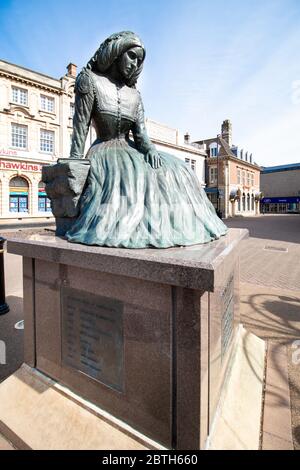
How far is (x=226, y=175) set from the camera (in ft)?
117

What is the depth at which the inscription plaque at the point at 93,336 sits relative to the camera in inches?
79.5

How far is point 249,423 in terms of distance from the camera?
7.03 feet

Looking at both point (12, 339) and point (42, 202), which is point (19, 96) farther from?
point (12, 339)

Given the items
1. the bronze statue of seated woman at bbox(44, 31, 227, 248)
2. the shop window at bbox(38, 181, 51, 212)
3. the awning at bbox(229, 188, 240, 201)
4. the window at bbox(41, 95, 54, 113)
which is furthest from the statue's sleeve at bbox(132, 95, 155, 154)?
the awning at bbox(229, 188, 240, 201)

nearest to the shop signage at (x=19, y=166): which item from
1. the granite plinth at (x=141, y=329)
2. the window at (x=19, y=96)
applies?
the window at (x=19, y=96)

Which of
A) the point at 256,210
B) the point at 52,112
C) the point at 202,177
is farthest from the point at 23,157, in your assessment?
the point at 256,210

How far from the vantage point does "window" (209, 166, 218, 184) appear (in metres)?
36.9

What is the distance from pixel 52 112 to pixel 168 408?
28022 mm

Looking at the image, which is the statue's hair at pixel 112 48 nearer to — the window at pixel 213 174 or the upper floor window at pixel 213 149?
the window at pixel 213 174

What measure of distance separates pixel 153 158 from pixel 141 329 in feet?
5.57

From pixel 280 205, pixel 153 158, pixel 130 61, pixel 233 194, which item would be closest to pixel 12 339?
pixel 153 158

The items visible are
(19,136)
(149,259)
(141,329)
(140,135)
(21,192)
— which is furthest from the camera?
(21,192)

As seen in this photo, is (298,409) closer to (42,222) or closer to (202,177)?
(42,222)

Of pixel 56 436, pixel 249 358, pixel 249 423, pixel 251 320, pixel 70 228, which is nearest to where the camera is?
pixel 56 436
